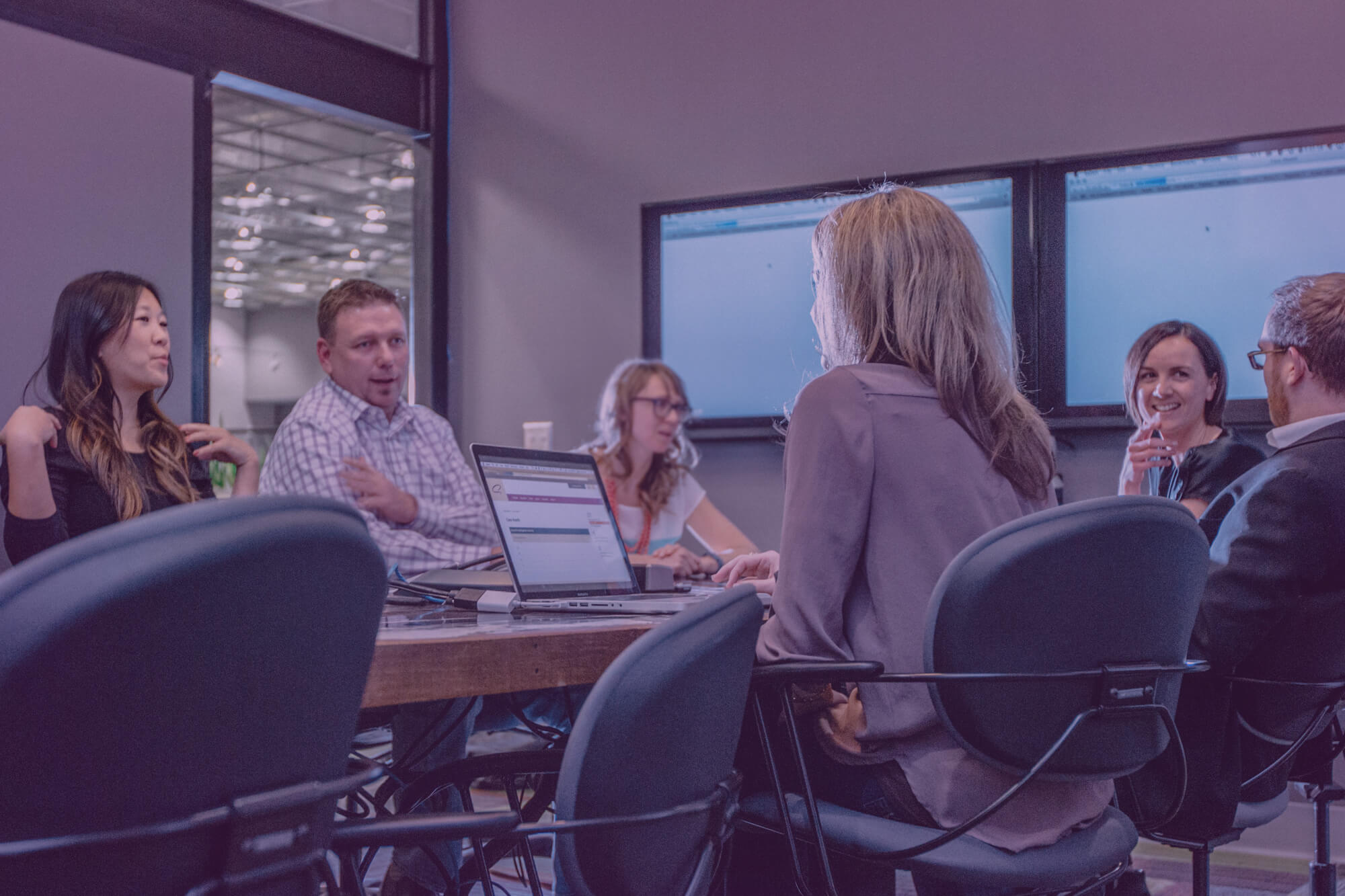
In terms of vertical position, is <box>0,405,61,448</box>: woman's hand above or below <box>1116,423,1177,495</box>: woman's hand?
above

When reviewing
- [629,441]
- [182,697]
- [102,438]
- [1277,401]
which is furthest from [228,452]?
[1277,401]

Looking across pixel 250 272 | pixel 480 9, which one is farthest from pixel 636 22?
pixel 250 272

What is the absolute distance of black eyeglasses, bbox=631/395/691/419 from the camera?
370cm

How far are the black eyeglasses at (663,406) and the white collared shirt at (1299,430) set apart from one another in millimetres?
1911

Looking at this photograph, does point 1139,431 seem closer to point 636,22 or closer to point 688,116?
point 688,116

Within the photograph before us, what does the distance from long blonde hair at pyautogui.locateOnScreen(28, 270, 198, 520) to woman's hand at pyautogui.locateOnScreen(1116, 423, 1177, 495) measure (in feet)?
7.40

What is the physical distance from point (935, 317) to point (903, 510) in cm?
29

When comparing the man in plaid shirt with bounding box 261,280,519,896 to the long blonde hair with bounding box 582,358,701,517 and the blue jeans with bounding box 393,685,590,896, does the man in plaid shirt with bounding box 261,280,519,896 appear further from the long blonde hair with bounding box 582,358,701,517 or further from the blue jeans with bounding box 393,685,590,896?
the long blonde hair with bounding box 582,358,701,517

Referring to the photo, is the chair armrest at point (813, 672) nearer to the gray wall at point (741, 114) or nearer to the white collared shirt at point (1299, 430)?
the white collared shirt at point (1299, 430)

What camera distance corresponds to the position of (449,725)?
2348mm

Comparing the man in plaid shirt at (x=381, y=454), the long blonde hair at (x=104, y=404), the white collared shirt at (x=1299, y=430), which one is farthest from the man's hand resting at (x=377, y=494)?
the white collared shirt at (x=1299, y=430)

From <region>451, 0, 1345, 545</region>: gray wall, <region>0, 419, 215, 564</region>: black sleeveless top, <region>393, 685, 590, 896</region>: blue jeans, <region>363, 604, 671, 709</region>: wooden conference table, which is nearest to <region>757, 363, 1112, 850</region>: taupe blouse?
<region>363, 604, 671, 709</region>: wooden conference table

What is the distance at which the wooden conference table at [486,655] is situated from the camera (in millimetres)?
1186

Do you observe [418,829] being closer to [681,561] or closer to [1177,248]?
[681,561]
